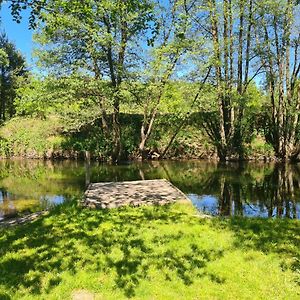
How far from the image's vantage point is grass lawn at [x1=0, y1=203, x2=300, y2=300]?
5012 millimetres

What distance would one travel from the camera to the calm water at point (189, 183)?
452 inches

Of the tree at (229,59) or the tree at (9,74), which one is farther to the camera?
the tree at (9,74)

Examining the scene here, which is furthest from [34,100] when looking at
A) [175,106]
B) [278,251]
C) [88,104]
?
[278,251]

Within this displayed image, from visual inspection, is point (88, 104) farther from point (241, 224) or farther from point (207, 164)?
point (241, 224)

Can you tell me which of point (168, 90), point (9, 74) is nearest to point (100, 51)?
point (168, 90)

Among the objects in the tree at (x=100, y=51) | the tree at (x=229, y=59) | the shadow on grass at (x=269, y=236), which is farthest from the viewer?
the tree at (x=229, y=59)

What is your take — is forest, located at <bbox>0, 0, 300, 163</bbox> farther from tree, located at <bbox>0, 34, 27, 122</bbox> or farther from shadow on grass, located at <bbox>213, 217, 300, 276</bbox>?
shadow on grass, located at <bbox>213, 217, 300, 276</bbox>

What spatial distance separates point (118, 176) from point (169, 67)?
740 centimetres

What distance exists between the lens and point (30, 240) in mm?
6816

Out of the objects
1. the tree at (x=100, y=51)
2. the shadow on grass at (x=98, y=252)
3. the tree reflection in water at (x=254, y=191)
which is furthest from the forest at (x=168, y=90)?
the shadow on grass at (x=98, y=252)

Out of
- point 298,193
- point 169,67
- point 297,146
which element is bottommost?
point 298,193

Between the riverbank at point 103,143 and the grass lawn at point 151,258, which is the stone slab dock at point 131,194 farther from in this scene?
the riverbank at point 103,143

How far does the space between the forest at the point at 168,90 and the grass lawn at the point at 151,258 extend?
12565 millimetres

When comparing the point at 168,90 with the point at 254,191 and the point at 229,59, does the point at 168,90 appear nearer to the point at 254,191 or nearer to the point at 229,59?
the point at 229,59
